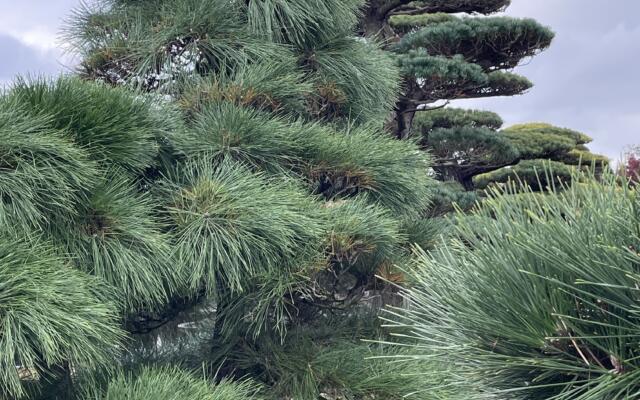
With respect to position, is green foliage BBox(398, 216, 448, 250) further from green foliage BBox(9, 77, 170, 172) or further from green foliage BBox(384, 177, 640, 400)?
green foliage BBox(384, 177, 640, 400)

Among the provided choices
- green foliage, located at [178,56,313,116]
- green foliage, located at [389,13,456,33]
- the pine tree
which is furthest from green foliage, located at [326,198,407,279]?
green foliage, located at [389,13,456,33]

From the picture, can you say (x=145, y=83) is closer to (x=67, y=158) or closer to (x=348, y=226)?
(x=67, y=158)

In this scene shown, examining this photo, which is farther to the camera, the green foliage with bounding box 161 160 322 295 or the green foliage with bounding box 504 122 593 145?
the green foliage with bounding box 504 122 593 145

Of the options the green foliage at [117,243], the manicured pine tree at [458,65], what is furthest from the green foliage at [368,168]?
the manicured pine tree at [458,65]

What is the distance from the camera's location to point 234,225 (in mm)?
1290

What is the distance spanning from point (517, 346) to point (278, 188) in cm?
77

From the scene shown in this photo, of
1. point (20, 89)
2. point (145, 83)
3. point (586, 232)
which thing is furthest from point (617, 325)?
point (145, 83)

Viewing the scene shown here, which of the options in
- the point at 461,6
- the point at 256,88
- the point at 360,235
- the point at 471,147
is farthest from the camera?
the point at 471,147

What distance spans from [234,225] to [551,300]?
0.72m

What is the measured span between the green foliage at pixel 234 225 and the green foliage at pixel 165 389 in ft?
0.56

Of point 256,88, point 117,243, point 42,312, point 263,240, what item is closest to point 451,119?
point 256,88

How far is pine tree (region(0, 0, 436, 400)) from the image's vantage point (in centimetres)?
117

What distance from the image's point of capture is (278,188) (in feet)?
4.65

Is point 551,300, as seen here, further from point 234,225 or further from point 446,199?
point 446,199
